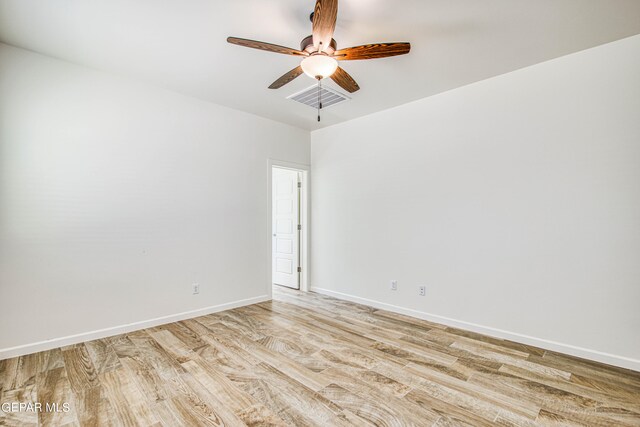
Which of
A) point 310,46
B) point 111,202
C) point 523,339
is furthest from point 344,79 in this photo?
point 523,339

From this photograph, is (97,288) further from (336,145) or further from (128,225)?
(336,145)

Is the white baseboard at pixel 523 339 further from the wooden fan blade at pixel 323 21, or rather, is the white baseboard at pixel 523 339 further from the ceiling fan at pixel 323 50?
the wooden fan blade at pixel 323 21

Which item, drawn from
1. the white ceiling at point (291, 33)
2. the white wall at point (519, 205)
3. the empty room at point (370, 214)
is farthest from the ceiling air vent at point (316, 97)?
the white wall at point (519, 205)

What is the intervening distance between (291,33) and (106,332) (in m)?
3.34

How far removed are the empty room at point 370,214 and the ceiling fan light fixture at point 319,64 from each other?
0.01 metres

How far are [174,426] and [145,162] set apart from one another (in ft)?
8.61

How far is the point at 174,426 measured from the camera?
Answer: 1.77 m

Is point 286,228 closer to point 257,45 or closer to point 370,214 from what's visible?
point 370,214

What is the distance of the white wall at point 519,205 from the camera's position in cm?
249

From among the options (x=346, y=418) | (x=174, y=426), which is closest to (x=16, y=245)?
(x=174, y=426)

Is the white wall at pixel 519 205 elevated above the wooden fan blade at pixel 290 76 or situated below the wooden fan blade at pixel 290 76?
below

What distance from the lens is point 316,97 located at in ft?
11.7

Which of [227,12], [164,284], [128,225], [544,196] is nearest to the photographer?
[227,12]

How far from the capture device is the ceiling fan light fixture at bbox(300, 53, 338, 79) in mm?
2031
